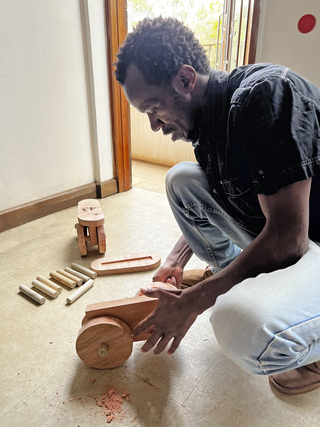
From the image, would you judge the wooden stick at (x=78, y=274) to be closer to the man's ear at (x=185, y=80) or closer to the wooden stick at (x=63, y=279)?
the wooden stick at (x=63, y=279)

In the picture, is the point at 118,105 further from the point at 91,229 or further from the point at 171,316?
the point at 171,316

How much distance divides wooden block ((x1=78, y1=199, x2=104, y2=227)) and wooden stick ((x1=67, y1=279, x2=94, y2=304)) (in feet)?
1.05

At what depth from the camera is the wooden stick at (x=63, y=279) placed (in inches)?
53.7

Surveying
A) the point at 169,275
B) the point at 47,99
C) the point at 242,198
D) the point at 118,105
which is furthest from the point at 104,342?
the point at 118,105

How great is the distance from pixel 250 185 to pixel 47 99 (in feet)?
5.56

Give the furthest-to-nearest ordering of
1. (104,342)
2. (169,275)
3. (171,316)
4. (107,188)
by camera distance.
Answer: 1. (107,188)
2. (169,275)
3. (104,342)
4. (171,316)

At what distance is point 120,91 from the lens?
Answer: 95.5 inches

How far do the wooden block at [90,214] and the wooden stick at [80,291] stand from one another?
321 mm

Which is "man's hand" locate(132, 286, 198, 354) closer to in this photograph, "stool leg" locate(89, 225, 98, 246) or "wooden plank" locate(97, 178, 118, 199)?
"stool leg" locate(89, 225, 98, 246)

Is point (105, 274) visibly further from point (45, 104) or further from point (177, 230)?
point (45, 104)

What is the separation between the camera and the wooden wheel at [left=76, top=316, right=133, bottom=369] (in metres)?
0.89

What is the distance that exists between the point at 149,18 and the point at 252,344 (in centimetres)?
94

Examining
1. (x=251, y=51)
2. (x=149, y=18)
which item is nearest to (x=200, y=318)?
(x=149, y=18)

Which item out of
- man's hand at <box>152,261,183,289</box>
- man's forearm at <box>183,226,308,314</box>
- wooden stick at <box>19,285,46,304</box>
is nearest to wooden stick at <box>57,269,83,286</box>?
wooden stick at <box>19,285,46,304</box>
